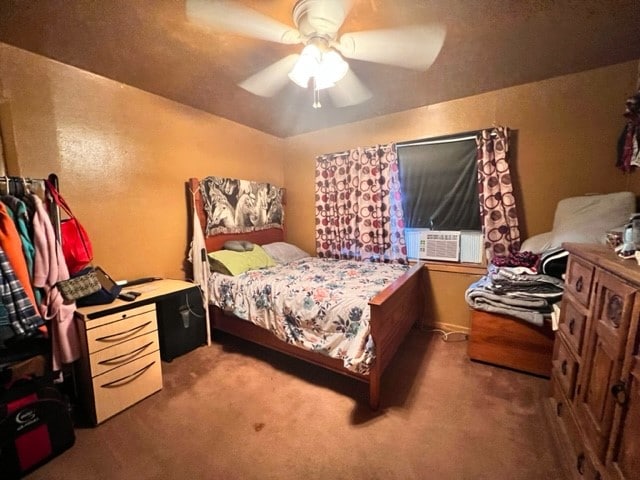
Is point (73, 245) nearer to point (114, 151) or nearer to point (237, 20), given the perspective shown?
point (114, 151)

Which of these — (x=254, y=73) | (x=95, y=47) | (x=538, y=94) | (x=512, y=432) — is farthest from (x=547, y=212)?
(x=95, y=47)

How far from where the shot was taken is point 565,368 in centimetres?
140

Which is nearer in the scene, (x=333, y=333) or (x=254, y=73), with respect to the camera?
(x=333, y=333)

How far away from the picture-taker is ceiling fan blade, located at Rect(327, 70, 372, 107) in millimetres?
2049

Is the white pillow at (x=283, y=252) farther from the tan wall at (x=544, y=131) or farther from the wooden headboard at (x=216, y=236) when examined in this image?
the tan wall at (x=544, y=131)

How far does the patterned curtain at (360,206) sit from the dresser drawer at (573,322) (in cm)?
154

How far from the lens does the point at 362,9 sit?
1425 mm

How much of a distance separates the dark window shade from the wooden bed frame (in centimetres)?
59

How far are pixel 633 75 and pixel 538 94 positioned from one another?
21.7 inches

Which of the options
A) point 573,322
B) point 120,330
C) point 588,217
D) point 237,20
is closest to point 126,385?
point 120,330

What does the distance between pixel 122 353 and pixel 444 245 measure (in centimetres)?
293

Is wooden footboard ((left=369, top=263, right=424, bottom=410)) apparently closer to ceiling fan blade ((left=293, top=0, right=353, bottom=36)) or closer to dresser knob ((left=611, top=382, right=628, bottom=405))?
dresser knob ((left=611, top=382, right=628, bottom=405))

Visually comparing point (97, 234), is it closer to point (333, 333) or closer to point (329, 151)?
point (333, 333)

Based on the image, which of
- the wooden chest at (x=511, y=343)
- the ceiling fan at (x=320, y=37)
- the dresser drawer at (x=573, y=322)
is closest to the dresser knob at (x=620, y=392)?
the dresser drawer at (x=573, y=322)
